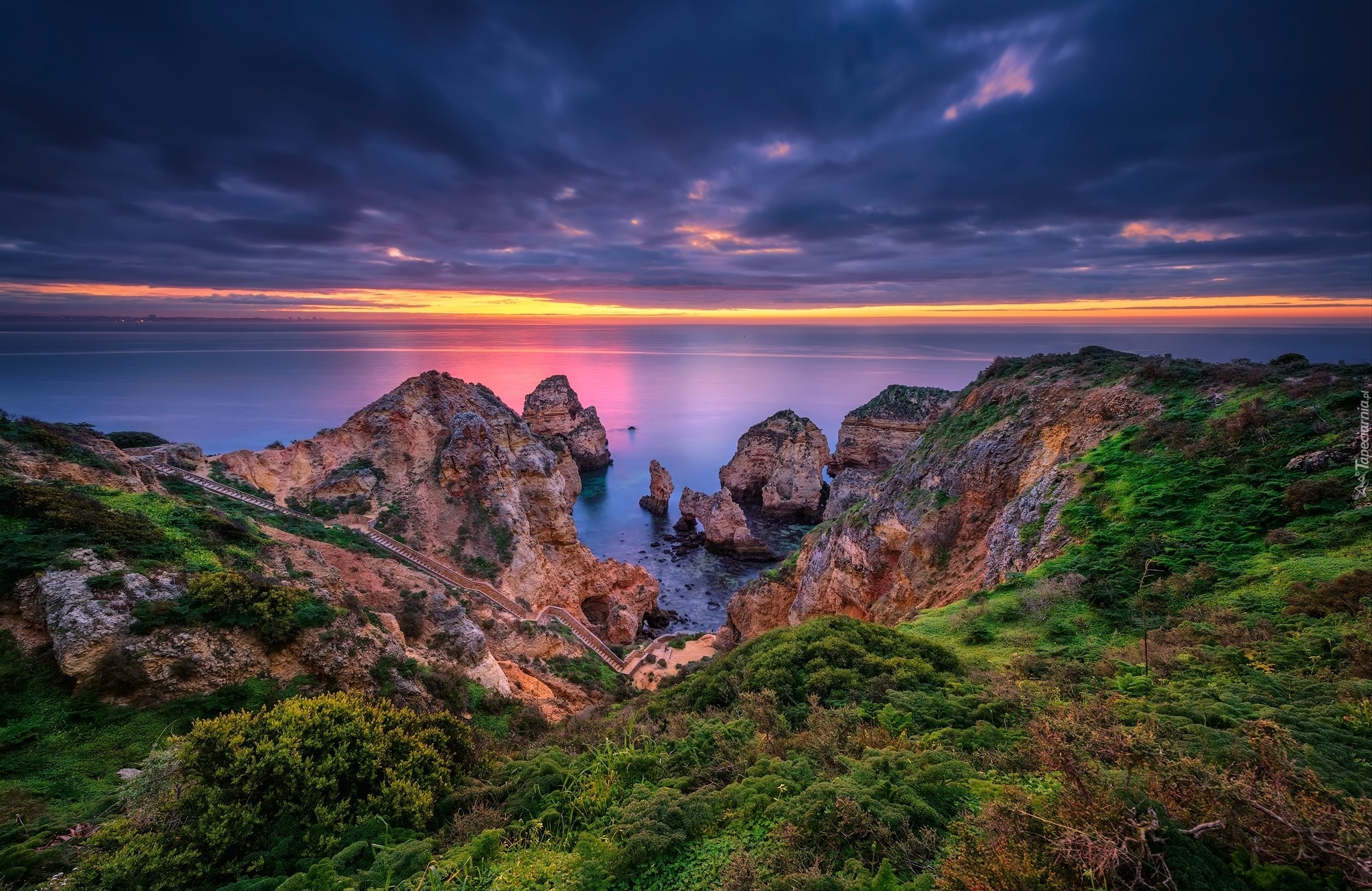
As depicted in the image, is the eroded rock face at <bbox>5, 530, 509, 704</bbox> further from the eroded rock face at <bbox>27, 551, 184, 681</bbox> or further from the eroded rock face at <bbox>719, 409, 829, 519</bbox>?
the eroded rock face at <bbox>719, 409, 829, 519</bbox>

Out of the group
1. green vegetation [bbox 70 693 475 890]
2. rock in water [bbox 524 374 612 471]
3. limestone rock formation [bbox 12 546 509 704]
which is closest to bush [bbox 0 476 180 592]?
limestone rock formation [bbox 12 546 509 704]

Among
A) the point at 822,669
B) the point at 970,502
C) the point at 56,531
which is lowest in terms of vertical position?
the point at 970,502

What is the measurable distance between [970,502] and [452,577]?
25753 mm

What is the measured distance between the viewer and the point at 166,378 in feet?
406

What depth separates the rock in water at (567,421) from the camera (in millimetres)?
75625

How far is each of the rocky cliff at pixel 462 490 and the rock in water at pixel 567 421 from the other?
34.3 metres

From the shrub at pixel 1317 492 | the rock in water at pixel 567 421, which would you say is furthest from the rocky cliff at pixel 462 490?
the rock in water at pixel 567 421

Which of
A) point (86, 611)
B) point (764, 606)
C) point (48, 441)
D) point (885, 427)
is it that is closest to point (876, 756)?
point (86, 611)

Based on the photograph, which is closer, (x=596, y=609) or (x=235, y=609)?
(x=235, y=609)

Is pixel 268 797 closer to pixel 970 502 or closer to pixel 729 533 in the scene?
pixel 970 502

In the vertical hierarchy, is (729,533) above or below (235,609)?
below

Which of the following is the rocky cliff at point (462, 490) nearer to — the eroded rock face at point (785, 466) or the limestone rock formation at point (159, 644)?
the limestone rock formation at point (159, 644)

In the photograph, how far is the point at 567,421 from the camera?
7762 cm

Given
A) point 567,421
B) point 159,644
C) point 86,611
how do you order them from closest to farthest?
point 86,611 → point 159,644 → point 567,421
